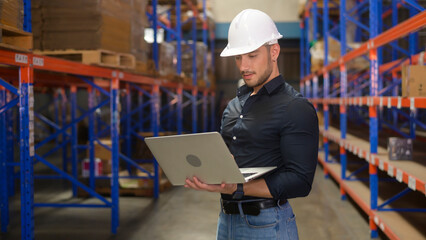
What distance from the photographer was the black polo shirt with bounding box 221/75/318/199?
1966 millimetres

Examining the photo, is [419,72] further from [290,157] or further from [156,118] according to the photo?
[156,118]

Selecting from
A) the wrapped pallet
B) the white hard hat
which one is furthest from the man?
the wrapped pallet

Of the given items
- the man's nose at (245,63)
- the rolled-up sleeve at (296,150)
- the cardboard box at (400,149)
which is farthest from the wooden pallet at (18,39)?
the cardboard box at (400,149)

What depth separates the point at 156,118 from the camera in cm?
763

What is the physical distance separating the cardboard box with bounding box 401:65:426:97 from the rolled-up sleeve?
215cm

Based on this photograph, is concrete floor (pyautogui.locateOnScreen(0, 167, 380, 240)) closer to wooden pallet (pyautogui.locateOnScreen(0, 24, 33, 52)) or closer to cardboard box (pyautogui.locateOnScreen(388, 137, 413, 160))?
cardboard box (pyautogui.locateOnScreen(388, 137, 413, 160))

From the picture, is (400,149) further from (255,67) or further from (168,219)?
(255,67)

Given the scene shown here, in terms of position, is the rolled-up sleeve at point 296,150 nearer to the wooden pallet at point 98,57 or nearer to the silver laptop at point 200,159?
the silver laptop at point 200,159

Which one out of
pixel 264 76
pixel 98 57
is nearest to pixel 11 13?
pixel 98 57

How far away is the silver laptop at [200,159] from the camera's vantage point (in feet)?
6.02

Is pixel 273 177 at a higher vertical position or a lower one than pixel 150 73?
lower

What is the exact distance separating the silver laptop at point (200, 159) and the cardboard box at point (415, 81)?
2.30m

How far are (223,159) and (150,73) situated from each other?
521 cm

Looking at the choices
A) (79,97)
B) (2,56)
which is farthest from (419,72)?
(79,97)
